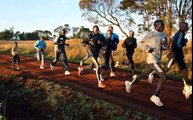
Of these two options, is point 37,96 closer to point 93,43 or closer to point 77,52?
point 93,43

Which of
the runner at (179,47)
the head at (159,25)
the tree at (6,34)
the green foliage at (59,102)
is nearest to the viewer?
the head at (159,25)

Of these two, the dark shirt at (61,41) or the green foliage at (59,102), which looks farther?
the dark shirt at (61,41)

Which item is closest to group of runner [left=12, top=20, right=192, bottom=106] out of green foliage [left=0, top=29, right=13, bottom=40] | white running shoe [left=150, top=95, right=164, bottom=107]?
white running shoe [left=150, top=95, right=164, bottom=107]

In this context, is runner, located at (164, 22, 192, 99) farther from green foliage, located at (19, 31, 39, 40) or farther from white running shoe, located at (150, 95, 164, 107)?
green foliage, located at (19, 31, 39, 40)

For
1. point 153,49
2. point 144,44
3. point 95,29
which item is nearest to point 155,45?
point 153,49

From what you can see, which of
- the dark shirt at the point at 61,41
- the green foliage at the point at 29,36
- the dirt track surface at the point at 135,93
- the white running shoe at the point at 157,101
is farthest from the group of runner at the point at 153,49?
the green foliage at the point at 29,36

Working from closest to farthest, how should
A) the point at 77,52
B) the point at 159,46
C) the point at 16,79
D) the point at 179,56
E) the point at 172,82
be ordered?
the point at 159,46 → the point at 179,56 → the point at 172,82 → the point at 16,79 → the point at 77,52

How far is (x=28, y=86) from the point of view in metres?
13.6

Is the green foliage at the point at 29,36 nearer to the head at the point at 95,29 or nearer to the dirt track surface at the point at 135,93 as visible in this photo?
the dirt track surface at the point at 135,93

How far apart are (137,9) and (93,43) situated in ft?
52.7

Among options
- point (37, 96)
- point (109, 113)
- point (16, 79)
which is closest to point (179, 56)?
point (109, 113)

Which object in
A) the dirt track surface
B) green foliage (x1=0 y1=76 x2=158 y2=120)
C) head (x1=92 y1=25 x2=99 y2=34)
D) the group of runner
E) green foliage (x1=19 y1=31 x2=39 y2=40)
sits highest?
head (x1=92 y1=25 x2=99 y2=34)

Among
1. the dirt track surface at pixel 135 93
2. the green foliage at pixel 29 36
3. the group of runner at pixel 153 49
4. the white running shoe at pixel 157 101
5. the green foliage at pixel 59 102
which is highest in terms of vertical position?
the group of runner at pixel 153 49

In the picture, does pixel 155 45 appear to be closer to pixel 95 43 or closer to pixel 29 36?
pixel 95 43
